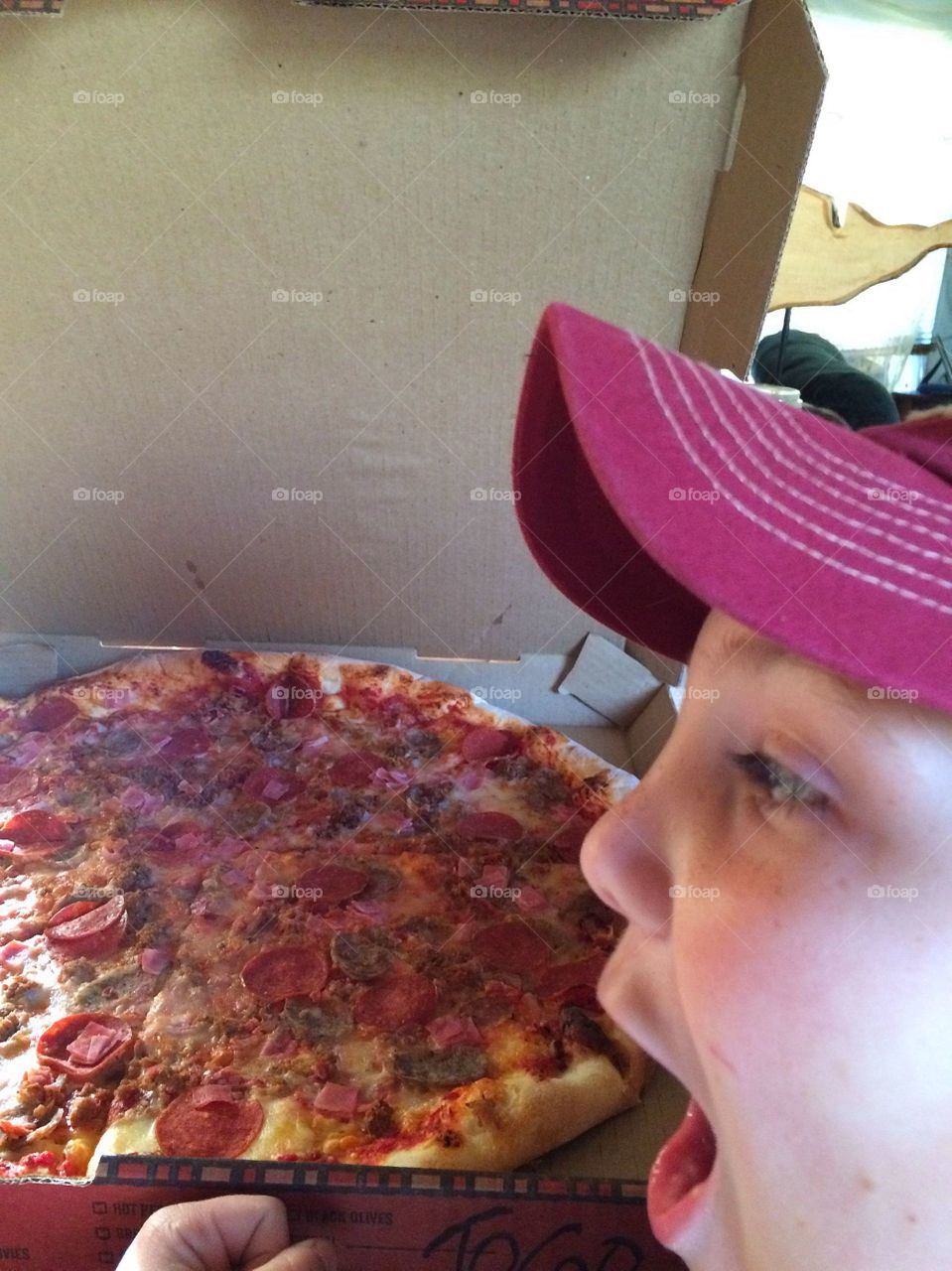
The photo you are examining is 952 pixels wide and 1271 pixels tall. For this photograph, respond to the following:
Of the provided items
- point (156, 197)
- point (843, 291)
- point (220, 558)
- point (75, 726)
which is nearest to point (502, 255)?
point (156, 197)

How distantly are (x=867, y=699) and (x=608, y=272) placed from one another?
835mm

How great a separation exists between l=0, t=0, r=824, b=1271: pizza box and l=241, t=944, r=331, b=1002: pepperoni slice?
0.29 meters

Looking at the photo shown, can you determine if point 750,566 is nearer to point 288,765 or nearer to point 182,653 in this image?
point 288,765

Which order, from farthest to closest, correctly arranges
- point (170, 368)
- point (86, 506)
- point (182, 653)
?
point (182, 653) < point (86, 506) < point (170, 368)

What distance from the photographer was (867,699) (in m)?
0.35

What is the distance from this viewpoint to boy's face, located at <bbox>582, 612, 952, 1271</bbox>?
0.35 metres
